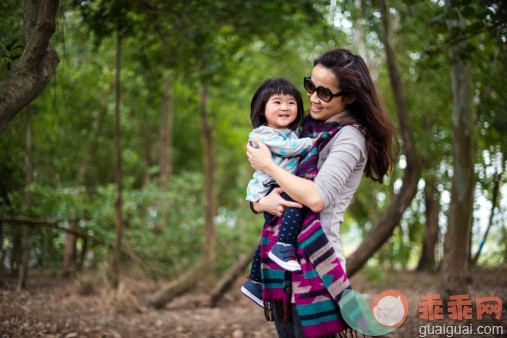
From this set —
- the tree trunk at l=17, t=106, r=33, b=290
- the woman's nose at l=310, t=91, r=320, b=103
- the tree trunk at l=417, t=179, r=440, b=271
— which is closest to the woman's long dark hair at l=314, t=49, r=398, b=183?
the woman's nose at l=310, t=91, r=320, b=103

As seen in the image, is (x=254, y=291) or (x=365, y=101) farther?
(x=254, y=291)

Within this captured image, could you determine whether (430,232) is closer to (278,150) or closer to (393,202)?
(393,202)

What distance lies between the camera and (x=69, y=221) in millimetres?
5656

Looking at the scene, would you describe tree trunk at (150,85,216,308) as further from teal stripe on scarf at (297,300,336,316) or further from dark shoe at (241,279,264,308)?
teal stripe on scarf at (297,300,336,316)

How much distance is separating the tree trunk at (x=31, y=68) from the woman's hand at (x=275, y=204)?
133 centimetres

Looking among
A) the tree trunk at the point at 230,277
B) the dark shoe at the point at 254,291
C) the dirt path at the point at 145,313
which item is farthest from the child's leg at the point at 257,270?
the tree trunk at the point at 230,277

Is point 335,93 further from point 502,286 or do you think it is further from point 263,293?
point 502,286

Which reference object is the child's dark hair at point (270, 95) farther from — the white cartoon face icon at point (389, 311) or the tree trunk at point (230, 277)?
the tree trunk at point (230, 277)

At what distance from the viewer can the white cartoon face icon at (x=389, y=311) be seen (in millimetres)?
1678

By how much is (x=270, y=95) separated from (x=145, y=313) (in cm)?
→ 416

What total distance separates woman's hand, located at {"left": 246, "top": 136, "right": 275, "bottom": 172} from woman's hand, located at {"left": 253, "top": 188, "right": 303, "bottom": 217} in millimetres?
113

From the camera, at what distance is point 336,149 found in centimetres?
156

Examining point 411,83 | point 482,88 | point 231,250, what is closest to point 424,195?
point 411,83

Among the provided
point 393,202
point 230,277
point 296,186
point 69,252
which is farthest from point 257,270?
point 69,252
